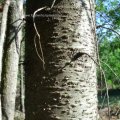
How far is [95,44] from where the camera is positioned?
194 centimetres

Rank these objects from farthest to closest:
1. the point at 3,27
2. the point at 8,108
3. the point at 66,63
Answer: the point at 8,108
the point at 3,27
the point at 66,63

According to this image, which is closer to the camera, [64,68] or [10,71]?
[64,68]

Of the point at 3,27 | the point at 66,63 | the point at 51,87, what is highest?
the point at 3,27

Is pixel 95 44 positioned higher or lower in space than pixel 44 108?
higher

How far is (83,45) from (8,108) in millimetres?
3064

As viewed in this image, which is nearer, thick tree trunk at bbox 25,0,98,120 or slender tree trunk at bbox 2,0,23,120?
thick tree trunk at bbox 25,0,98,120

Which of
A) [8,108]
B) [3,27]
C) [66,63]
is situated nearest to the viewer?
[66,63]

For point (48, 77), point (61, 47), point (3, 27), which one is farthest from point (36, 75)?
point (3, 27)

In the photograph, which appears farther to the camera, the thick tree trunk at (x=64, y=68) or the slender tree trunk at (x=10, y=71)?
the slender tree trunk at (x=10, y=71)

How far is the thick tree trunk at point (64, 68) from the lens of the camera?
72.0 inches

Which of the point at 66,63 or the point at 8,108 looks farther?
the point at 8,108

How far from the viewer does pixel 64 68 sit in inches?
72.4

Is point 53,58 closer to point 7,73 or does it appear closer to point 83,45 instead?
point 83,45

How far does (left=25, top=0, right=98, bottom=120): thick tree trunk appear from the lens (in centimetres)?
183
